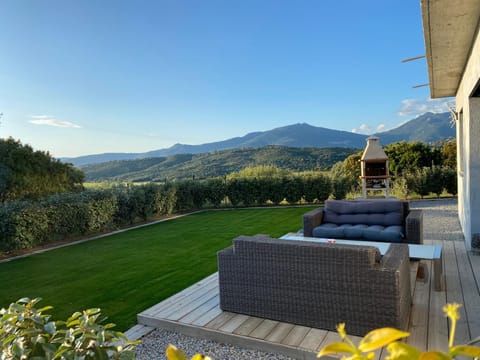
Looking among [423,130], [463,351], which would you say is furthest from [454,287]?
[423,130]

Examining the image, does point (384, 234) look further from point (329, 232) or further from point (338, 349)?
point (338, 349)

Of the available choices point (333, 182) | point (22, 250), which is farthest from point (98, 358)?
point (333, 182)

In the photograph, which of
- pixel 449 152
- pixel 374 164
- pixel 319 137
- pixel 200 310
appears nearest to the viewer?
pixel 200 310

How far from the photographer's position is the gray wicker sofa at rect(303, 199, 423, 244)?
4.62m

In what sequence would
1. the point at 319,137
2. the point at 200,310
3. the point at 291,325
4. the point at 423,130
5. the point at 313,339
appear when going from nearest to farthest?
the point at 313,339 → the point at 291,325 → the point at 200,310 → the point at 423,130 → the point at 319,137

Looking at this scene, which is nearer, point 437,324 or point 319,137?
point 437,324

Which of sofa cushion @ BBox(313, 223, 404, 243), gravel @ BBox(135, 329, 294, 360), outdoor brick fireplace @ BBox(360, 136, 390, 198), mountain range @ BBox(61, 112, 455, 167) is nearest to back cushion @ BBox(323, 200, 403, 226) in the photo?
sofa cushion @ BBox(313, 223, 404, 243)

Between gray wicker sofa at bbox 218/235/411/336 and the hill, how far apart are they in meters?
21.5

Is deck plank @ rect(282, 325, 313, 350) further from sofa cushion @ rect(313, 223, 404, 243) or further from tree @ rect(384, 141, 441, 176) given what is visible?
tree @ rect(384, 141, 441, 176)

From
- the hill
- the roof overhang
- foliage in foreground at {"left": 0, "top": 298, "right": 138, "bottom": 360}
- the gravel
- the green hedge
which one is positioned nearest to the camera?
foliage in foreground at {"left": 0, "top": 298, "right": 138, "bottom": 360}

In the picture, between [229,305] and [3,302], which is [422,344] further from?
[3,302]

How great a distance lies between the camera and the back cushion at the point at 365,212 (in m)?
5.21

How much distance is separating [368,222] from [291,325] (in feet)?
9.63

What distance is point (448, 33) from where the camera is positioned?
12.0 feet
